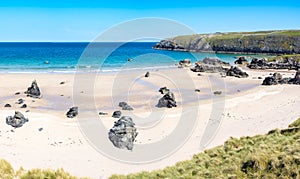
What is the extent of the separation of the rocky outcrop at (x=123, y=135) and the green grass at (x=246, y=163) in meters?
5.49

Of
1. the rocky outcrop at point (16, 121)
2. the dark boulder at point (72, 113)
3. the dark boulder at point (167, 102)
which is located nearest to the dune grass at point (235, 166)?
the rocky outcrop at point (16, 121)

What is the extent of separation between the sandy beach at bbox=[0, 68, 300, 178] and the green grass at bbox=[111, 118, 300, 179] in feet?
12.9

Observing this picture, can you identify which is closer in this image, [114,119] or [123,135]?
[123,135]

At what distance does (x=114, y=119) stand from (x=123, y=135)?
15.6 feet

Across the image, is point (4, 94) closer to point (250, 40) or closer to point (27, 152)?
point (27, 152)

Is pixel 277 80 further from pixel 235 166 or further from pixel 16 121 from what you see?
pixel 235 166

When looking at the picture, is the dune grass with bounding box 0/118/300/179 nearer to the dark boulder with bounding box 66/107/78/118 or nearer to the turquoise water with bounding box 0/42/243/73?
the dark boulder with bounding box 66/107/78/118

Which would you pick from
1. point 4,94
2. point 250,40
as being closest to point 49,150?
point 4,94

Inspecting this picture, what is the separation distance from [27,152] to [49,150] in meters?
0.90

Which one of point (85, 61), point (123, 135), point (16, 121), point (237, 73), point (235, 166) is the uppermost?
point (85, 61)

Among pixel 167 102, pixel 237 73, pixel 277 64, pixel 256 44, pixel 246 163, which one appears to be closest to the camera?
pixel 246 163

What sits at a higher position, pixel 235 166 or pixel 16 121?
pixel 16 121

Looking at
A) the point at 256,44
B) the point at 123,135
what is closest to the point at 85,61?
the point at 123,135

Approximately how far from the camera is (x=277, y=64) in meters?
60.1
